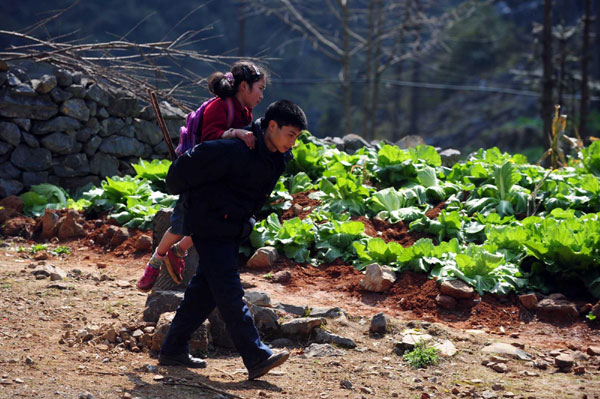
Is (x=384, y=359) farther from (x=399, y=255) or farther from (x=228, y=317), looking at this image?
(x=399, y=255)

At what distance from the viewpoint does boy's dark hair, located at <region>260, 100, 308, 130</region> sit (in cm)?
377

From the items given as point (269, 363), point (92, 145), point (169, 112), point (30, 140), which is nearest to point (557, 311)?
point (269, 363)

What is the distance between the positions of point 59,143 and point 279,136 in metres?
5.84

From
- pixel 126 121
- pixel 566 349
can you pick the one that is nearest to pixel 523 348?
pixel 566 349

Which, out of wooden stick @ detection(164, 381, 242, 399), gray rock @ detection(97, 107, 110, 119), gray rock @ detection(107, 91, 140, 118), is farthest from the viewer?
gray rock @ detection(107, 91, 140, 118)

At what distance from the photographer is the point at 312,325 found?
15.9 feet

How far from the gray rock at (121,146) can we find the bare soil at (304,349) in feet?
9.11

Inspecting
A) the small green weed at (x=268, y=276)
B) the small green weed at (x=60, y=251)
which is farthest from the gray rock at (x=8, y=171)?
the small green weed at (x=268, y=276)

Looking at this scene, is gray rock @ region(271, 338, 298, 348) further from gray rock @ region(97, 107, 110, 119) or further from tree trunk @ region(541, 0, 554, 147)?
tree trunk @ region(541, 0, 554, 147)

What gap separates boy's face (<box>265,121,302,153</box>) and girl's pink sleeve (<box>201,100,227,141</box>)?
623mm

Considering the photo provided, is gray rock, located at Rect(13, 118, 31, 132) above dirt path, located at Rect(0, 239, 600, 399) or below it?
above

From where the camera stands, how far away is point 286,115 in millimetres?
3770

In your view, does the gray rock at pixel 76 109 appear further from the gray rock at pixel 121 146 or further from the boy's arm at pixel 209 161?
the boy's arm at pixel 209 161

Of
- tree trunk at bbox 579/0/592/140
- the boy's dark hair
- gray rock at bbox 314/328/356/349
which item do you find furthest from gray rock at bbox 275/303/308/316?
tree trunk at bbox 579/0/592/140
